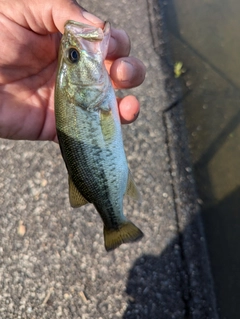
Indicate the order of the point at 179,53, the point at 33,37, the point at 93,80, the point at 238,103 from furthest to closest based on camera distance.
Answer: the point at 179,53 < the point at 238,103 < the point at 33,37 < the point at 93,80

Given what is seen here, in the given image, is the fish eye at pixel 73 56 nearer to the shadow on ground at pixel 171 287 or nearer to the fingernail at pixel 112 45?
the fingernail at pixel 112 45

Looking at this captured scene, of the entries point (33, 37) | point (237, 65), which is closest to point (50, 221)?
point (33, 37)

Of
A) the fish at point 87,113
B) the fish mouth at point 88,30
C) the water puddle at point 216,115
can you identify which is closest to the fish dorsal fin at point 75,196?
the fish at point 87,113

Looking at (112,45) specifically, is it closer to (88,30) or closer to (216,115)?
(88,30)

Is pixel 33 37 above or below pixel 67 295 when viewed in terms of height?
above

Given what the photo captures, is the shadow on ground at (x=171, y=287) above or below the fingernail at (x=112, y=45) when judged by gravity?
below

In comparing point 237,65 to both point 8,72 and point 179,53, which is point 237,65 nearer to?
point 179,53

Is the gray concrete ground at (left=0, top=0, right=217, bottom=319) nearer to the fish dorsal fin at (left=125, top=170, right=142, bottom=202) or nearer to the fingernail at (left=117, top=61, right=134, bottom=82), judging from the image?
the fish dorsal fin at (left=125, top=170, right=142, bottom=202)
